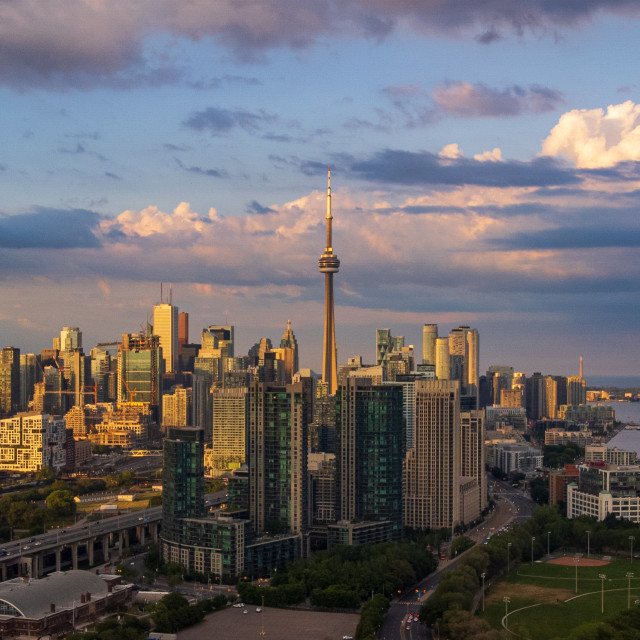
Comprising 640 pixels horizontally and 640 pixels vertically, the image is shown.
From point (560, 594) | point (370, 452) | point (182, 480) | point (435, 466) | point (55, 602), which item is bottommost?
point (560, 594)

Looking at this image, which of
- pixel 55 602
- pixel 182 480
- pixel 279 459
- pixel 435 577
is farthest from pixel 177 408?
pixel 55 602

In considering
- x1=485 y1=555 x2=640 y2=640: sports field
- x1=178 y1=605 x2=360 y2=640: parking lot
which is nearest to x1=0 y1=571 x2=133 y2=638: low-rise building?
x1=178 y1=605 x2=360 y2=640: parking lot

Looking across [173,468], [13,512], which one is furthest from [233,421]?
[173,468]

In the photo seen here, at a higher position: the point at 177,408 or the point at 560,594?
the point at 177,408

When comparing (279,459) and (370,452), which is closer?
(279,459)

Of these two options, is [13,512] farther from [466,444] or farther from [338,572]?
[466,444]

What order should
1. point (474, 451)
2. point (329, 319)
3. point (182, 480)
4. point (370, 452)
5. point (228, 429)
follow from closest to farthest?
point (182, 480) < point (370, 452) < point (474, 451) < point (228, 429) < point (329, 319)

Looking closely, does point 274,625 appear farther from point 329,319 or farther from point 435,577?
point 329,319
